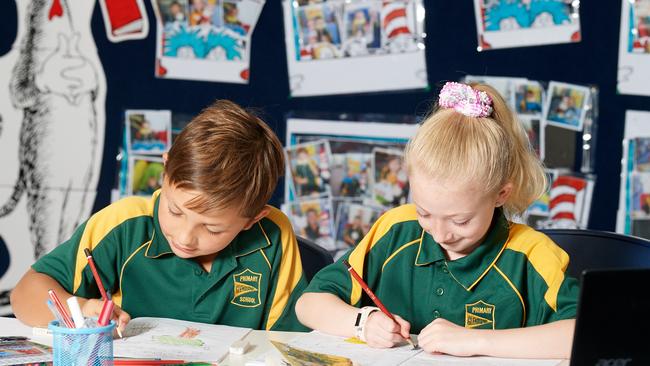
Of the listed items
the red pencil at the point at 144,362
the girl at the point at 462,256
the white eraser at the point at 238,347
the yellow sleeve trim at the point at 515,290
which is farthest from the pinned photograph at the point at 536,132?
the red pencil at the point at 144,362

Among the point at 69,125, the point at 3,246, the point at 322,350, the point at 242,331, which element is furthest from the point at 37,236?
the point at 322,350

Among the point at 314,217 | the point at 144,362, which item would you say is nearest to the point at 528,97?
the point at 314,217

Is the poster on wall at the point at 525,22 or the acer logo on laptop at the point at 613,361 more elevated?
the poster on wall at the point at 525,22

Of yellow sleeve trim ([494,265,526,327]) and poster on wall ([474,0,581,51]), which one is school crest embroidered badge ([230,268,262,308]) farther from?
poster on wall ([474,0,581,51])

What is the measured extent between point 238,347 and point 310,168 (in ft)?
4.27

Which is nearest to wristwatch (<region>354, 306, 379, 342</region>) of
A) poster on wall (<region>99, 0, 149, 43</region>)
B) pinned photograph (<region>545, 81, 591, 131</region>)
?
pinned photograph (<region>545, 81, 591, 131</region>)

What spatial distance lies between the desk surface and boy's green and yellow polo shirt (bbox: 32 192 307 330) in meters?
0.15

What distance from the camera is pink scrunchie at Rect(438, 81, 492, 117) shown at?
4.96ft

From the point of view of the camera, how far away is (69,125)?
103 inches

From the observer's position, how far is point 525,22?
2.43m

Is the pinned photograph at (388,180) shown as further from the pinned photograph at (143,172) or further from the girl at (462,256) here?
the girl at (462,256)

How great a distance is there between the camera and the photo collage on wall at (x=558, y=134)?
7.98ft

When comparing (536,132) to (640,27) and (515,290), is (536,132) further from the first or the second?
(515,290)

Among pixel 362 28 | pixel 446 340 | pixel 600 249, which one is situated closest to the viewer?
pixel 446 340
